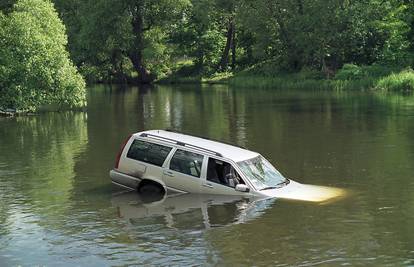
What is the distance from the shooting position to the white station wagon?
17438 mm

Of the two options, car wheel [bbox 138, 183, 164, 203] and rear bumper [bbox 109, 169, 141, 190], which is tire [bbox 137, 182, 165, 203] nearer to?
car wheel [bbox 138, 183, 164, 203]

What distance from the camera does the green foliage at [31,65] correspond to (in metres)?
41.2

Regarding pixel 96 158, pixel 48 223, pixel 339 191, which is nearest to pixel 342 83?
pixel 96 158

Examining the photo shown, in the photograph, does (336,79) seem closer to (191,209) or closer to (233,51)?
(233,51)

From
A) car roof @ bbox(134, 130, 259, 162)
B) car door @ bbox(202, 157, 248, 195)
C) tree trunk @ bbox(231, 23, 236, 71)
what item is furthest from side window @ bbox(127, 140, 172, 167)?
tree trunk @ bbox(231, 23, 236, 71)

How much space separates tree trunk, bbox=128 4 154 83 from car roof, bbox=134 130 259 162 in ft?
212

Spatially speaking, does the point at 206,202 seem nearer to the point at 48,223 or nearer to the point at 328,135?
the point at 48,223

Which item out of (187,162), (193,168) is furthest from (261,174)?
(187,162)

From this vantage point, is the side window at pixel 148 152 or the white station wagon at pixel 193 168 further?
the side window at pixel 148 152

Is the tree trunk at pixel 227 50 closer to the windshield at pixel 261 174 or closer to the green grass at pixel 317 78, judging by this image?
the green grass at pixel 317 78

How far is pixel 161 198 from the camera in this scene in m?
18.0

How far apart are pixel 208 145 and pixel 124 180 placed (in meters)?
2.70

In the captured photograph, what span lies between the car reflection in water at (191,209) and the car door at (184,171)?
258 millimetres

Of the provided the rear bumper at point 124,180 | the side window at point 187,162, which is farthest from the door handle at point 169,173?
the rear bumper at point 124,180
